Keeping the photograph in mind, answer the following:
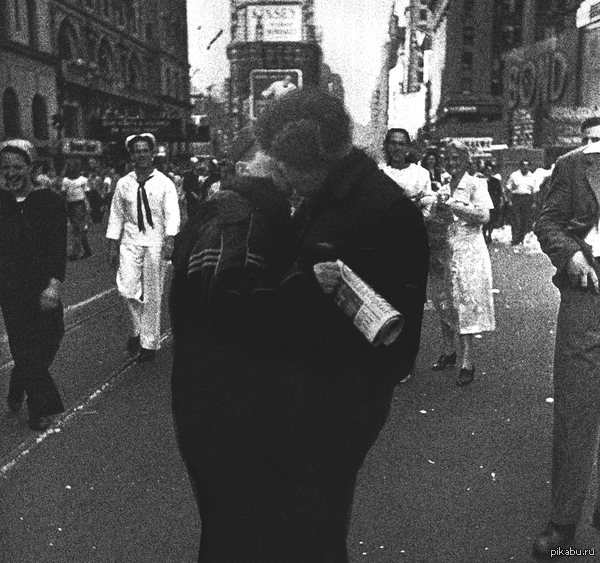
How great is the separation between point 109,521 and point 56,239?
76.8 inches

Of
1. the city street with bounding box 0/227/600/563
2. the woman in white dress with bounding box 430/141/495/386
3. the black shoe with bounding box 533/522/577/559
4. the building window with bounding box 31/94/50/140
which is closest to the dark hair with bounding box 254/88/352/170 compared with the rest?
the city street with bounding box 0/227/600/563

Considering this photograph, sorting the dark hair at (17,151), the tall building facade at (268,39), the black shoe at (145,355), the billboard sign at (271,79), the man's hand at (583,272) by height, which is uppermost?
the tall building facade at (268,39)

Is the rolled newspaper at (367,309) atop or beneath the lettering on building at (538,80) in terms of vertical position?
beneath

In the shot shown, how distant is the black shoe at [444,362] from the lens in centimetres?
634

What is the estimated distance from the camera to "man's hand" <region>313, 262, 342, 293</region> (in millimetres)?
2000

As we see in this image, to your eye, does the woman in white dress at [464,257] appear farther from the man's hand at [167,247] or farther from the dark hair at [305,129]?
the dark hair at [305,129]

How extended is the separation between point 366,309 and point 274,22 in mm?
3174

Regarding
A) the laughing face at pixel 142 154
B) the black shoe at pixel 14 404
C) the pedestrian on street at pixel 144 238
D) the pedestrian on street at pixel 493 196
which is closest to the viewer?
the black shoe at pixel 14 404

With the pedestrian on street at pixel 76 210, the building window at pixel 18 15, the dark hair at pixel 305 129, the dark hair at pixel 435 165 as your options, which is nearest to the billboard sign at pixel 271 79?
the dark hair at pixel 305 129

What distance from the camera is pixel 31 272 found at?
4.96 metres

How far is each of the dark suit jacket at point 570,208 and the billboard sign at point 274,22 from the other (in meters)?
1.98

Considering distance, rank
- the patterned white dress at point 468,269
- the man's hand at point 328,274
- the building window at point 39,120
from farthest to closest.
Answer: the building window at point 39,120 → the patterned white dress at point 468,269 → the man's hand at point 328,274

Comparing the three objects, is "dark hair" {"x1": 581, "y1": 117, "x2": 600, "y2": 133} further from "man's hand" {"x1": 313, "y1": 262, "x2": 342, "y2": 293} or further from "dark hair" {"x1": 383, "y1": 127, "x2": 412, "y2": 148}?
"dark hair" {"x1": 383, "y1": 127, "x2": 412, "y2": 148}

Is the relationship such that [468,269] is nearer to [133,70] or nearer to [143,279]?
[143,279]
